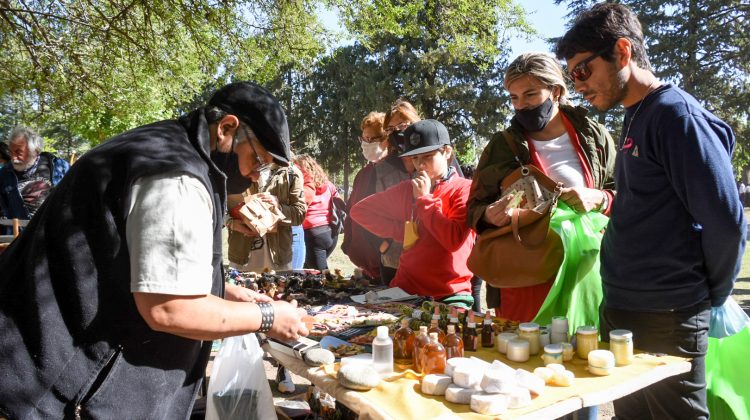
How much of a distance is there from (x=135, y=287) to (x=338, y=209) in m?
4.93

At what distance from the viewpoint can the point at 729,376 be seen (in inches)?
83.4

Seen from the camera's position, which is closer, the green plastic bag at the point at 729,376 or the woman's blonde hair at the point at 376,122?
the green plastic bag at the point at 729,376

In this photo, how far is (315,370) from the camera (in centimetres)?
192

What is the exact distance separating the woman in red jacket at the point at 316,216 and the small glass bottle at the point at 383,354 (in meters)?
3.70

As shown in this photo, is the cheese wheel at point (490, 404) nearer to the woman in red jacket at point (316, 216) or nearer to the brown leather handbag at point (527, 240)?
the brown leather handbag at point (527, 240)

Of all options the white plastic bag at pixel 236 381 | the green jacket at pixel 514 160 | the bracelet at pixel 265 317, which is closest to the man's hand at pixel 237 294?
the white plastic bag at pixel 236 381

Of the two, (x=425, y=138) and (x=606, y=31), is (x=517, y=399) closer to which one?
(x=606, y=31)

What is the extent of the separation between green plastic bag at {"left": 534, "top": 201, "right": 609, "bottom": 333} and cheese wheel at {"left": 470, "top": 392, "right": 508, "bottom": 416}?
0.89m

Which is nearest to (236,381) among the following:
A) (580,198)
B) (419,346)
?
(419,346)

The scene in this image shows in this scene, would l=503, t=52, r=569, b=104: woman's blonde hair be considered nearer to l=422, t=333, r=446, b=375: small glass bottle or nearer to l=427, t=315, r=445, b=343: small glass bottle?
l=427, t=315, r=445, b=343: small glass bottle

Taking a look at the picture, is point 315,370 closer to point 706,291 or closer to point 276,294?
point 276,294

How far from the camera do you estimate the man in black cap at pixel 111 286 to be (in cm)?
133

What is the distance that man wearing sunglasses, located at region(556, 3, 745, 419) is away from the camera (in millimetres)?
1743

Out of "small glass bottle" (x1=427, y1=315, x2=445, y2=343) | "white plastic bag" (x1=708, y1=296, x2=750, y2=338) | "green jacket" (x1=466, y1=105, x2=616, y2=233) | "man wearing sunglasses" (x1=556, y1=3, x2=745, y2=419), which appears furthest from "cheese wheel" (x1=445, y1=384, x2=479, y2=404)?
"green jacket" (x1=466, y1=105, x2=616, y2=233)
